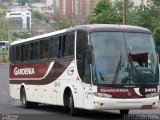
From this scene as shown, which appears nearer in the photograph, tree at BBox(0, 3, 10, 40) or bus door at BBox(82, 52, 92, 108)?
bus door at BBox(82, 52, 92, 108)

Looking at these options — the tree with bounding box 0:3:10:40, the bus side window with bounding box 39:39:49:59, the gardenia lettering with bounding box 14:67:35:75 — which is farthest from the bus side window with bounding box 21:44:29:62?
the tree with bounding box 0:3:10:40

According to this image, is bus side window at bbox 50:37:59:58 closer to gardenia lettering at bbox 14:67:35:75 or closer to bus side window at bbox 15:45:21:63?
gardenia lettering at bbox 14:67:35:75

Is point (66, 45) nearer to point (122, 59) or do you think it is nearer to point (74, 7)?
point (122, 59)

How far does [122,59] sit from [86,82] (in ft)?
4.29

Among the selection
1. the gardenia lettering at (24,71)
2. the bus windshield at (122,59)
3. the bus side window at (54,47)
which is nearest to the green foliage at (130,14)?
the gardenia lettering at (24,71)

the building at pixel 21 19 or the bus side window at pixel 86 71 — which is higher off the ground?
the bus side window at pixel 86 71

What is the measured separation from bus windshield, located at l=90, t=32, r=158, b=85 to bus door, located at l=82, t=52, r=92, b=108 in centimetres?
29

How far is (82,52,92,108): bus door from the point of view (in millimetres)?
18578

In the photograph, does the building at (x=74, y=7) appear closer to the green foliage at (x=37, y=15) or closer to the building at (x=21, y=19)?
the building at (x=21, y=19)

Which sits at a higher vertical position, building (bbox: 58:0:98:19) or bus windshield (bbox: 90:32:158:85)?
bus windshield (bbox: 90:32:158:85)

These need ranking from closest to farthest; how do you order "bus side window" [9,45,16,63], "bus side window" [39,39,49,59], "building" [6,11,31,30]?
"bus side window" [39,39,49,59], "bus side window" [9,45,16,63], "building" [6,11,31,30]

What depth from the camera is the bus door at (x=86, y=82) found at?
18578mm

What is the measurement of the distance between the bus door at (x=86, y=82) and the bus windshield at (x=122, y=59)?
29cm

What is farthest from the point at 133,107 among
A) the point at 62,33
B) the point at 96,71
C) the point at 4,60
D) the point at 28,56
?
the point at 4,60
